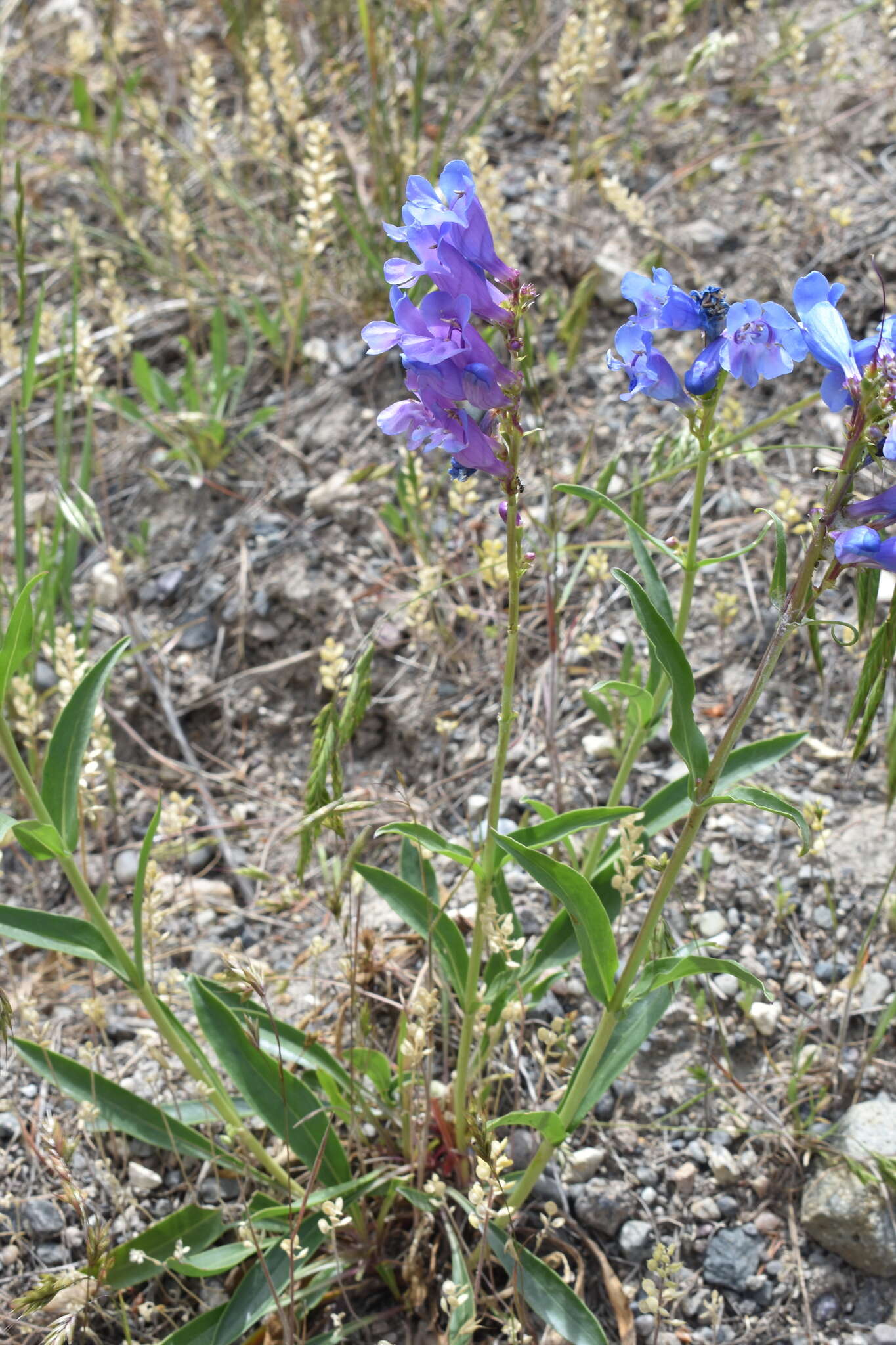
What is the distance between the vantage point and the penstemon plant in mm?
1545

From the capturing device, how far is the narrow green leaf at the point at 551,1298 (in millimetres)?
1919

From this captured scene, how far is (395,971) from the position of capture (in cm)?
260

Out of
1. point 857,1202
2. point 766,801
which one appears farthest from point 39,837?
point 857,1202

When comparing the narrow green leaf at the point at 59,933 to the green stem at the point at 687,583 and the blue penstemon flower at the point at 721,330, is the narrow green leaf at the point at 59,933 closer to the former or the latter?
the green stem at the point at 687,583

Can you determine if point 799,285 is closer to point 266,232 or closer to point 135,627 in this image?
point 135,627

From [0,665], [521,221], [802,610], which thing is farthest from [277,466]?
[802,610]

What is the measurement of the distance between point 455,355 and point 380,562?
6.57 ft

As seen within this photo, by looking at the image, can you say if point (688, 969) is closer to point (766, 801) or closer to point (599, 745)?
point (766, 801)

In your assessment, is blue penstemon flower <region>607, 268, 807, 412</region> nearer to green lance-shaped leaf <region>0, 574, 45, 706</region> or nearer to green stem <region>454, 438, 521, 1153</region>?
green stem <region>454, 438, 521, 1153</region>

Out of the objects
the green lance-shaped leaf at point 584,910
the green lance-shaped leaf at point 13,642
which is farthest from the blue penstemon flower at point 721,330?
the green lance-shaped leaf at point 13,642

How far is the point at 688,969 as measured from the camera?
1713mm

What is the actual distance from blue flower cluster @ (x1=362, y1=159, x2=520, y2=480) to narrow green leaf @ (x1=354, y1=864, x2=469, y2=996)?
971 millimetres

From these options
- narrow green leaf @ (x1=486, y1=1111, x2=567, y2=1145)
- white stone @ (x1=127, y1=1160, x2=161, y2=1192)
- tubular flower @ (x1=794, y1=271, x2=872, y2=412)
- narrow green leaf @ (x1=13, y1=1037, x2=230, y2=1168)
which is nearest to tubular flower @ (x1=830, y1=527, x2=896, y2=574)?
tubular flower @ (x1=794, y1=271, x2=872, y2=412)

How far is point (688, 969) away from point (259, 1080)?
969mm
